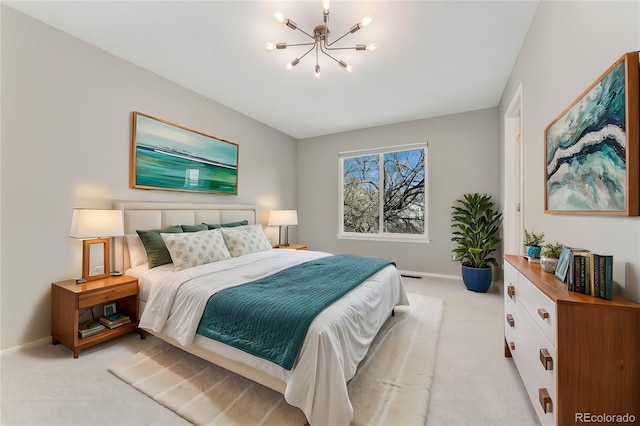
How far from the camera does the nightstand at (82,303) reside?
6.55 ft

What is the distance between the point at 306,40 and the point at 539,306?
101 inches

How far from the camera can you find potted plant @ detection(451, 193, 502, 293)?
139 inches

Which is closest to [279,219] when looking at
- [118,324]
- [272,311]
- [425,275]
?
[118,324]

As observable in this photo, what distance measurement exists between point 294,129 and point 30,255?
386 cm

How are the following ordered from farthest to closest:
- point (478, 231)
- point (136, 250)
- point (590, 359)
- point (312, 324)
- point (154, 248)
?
point (478, 231)
point (136, 250)
point (154, 248)
point (312, 324)
point (590, 359)

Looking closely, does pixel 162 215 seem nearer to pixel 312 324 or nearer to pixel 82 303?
pixel 82 303

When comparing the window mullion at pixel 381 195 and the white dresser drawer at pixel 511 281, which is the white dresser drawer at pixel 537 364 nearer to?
the white dresser drawer at pixel 511 281

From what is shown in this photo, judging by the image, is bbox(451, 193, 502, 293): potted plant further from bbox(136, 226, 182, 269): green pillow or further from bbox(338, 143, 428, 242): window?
bbox(136, 226, 182, 269): green pillow

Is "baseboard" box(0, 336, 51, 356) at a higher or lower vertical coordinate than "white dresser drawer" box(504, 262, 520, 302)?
lower

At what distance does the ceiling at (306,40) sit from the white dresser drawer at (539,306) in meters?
2.01

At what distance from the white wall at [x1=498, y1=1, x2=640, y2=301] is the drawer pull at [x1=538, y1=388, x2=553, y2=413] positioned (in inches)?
20.7

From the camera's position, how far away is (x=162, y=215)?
291 cm

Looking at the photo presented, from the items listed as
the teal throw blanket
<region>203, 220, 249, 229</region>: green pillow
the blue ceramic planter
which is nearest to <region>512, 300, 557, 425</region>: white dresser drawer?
the teal throw blanket

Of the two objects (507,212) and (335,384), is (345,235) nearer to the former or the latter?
(507,212)
